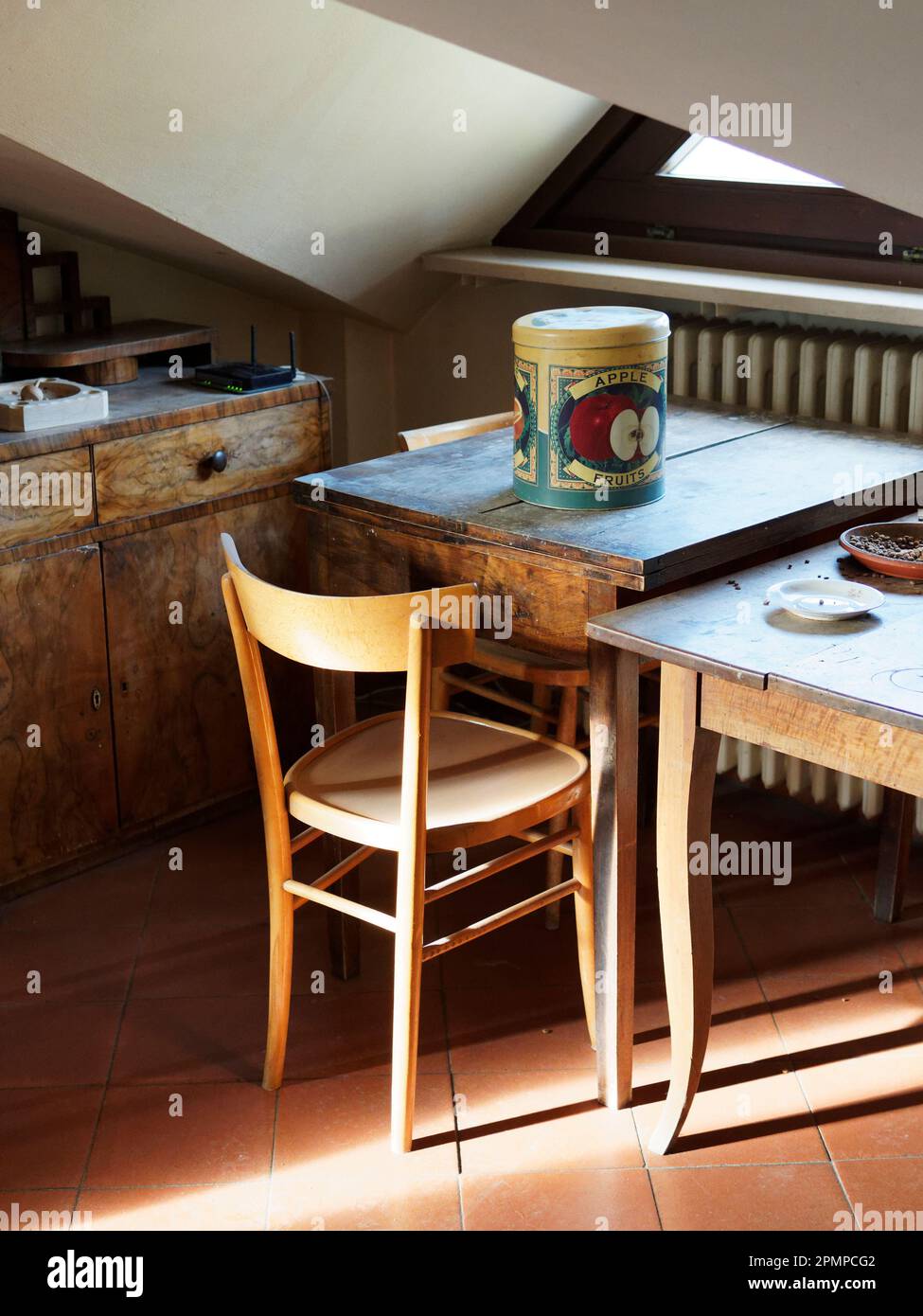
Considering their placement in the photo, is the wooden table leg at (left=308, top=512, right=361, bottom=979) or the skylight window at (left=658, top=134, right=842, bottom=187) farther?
the skylight window at (left=658, top=134, right=842, bottom=187)

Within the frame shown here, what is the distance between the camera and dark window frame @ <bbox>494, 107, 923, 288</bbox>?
9.56ft

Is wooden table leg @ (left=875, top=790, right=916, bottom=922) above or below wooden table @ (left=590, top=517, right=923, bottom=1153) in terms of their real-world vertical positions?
below

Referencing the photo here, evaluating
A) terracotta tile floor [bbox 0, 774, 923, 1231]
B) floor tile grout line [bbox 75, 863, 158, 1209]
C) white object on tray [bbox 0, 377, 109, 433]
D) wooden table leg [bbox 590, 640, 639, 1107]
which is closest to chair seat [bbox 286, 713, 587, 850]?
wooden table leg [bbox 590, 640, 639, 1107]

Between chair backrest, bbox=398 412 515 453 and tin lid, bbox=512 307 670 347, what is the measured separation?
1.72 feet

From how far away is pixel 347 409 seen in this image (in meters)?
3.71

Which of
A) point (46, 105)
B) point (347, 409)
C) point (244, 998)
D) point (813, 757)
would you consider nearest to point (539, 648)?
point (813, 757)

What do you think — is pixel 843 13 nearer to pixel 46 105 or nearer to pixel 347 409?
pixel 46 105

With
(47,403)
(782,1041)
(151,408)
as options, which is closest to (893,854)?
(782,1041)

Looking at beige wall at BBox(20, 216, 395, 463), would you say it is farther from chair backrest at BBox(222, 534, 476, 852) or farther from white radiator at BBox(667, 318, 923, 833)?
chair backrest at BBox(222, 534, 476, 852)

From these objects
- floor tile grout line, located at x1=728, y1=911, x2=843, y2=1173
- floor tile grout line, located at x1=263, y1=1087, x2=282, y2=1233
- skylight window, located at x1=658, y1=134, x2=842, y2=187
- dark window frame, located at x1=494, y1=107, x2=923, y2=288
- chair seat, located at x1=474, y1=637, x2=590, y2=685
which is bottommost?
floor tile grout line, located at x1=263, y1=1087, x2=282, y2=1233

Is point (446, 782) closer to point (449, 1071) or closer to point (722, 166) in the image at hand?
point (449, 1071)

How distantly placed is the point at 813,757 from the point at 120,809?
5.54ft

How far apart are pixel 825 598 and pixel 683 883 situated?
1.44 ft

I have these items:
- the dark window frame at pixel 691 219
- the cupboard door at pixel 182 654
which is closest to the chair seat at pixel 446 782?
the cupboard door at pixel 182 654
